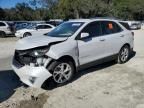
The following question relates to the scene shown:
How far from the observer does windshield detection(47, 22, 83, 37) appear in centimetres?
885

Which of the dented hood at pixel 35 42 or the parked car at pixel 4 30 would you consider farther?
the parked car at pixel 4 30

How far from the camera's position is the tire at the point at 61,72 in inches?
306

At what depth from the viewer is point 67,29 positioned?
920 centimetres

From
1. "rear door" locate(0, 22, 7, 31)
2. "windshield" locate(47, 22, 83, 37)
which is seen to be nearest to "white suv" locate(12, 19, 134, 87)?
"windshield" locate(47, 22, 83, 37)

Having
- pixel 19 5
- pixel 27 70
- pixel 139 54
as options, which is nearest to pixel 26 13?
pixel 19 5

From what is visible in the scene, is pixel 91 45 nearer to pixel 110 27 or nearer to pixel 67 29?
pixel 67 29

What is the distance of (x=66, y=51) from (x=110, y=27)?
106 inches

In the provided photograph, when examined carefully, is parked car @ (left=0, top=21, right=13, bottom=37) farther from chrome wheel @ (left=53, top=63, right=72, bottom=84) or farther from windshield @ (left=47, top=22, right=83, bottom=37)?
chrome wheel @ (left=53, top=63, right=72, bottom=84)

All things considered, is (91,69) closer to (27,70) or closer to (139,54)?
(27,70)

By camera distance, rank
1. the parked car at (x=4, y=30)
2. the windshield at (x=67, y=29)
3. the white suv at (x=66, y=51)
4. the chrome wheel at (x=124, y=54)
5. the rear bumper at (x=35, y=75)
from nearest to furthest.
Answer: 1. the rear bumper at (x=35, y=75)
2. the white suv at (x=66, y=51)
3. the windshield at (x=67, y=29)
4. the chrome wheel at (x=124, y=54)
5. the parked car at (x=4, y=30)

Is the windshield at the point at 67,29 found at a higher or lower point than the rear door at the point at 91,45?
higher

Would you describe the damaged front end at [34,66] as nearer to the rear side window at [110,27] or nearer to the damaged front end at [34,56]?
the damaged front end at [34,56]

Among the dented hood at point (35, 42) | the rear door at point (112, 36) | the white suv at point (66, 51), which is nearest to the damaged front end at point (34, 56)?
the white suv at point (66, 51)

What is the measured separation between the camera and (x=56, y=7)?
2371 inches
